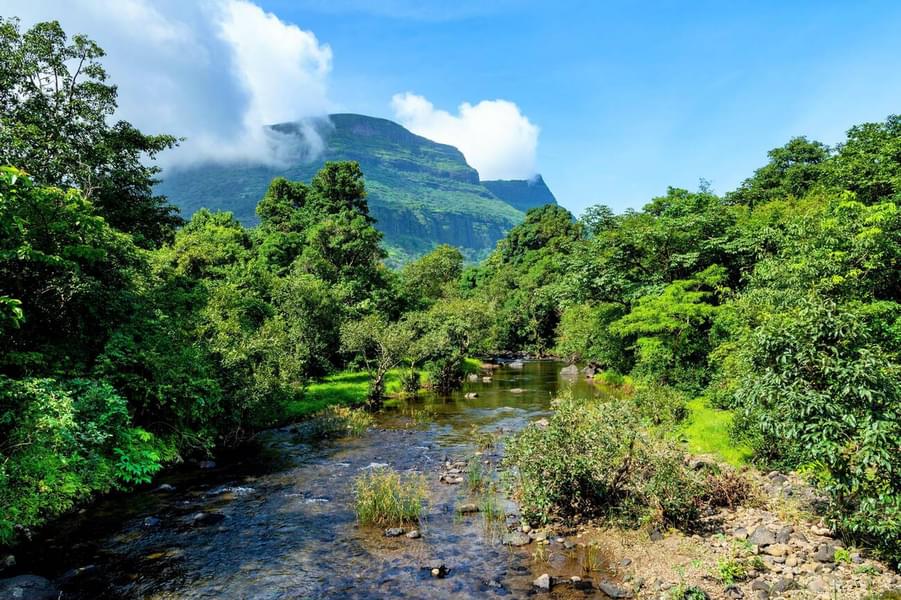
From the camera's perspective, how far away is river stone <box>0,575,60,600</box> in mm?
12391

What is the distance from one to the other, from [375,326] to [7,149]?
2693 cm

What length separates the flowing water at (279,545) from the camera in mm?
13633

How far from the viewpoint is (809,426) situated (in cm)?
1234

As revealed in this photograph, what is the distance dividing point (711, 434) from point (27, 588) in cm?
2649

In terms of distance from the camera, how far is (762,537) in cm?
1400

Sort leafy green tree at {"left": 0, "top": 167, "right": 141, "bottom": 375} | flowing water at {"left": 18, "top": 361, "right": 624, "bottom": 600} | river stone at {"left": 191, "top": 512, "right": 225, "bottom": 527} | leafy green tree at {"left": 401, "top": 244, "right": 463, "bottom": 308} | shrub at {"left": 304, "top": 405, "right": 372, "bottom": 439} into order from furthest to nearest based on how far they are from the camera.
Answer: leafy green tree at {"left": 401, "top": 244, "right": 463, "bottom": 308} → shrub at {"left": 304, "top": 405, "right": 372, "bottom": 439} → river stone at {"left": 191, "top": 512, "right": 225, "bottom": 527} → leafy green tree at {"left": 0, "top": 167, "right": 141, "bottom": 375} → flowing water at {"left": 18, "top": 361, "right": 624, "bottom": 600}

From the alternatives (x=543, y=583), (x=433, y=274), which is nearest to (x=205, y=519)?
(x=543, y=583)

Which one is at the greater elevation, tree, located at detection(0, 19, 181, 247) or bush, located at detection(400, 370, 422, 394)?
tree, located at detection(0, 19, 181, 247)

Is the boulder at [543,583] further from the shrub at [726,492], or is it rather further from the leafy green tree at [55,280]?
the leafy green tree at [55,280]

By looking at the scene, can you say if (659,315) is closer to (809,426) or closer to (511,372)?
(809,426)

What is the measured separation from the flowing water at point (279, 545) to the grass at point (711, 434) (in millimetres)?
9901

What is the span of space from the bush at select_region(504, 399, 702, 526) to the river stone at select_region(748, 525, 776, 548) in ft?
5.84

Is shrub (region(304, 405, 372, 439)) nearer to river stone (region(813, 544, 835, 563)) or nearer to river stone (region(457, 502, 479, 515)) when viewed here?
river stone (region(457, 502, 479, 515))

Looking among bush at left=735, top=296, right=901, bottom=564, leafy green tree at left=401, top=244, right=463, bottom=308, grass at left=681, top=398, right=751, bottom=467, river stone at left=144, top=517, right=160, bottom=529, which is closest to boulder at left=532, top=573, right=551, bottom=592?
bush at left=735, top=296, right=901, bottom=564
